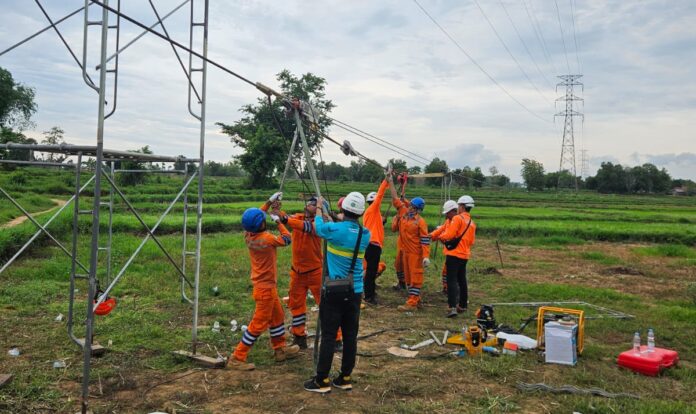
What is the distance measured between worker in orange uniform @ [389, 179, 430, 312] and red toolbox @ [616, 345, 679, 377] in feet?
12.4

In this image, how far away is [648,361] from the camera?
6387 mm

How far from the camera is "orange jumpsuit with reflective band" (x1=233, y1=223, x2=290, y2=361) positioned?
6312mm

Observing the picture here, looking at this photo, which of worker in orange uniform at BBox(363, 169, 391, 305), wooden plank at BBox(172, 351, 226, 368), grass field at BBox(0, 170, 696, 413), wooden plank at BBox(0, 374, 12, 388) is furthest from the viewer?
worker in orange uniform at BBox(363, 169, 391, 305)

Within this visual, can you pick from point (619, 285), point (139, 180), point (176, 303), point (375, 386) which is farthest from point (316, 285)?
point (139, 180)

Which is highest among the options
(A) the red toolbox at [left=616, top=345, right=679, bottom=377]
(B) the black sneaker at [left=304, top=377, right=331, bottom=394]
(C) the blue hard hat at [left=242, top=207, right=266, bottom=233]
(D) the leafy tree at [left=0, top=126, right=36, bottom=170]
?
(D) the leafy tree at [left=0, top=126, right=36, bottom=170]

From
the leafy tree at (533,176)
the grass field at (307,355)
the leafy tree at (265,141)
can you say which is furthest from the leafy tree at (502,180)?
the grass field at (307,355)

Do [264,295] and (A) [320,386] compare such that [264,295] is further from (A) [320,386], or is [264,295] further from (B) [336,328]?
(A) [320,386]

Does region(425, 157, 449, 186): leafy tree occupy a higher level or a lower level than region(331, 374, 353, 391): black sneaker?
higher

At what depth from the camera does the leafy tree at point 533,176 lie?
8938 cm

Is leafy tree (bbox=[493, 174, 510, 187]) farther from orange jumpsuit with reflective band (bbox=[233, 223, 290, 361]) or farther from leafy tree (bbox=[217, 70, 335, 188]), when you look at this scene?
orange jumpsuit with reflective band (bbox=[233, 223, 290, 361])

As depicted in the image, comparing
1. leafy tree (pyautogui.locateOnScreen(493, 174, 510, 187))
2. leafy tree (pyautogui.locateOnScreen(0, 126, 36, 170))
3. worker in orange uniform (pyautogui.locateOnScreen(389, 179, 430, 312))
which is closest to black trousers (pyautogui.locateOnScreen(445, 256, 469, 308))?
worker in orange uniform (pyautogui.locateOnScreen(389, 179, 430, 312))

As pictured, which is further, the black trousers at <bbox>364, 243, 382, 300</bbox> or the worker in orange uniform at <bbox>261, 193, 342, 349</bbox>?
the black trousers at <bbox>364, 243, 382, 300</bbox>

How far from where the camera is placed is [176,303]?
9.30 metres

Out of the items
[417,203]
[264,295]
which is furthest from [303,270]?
[417,203]
